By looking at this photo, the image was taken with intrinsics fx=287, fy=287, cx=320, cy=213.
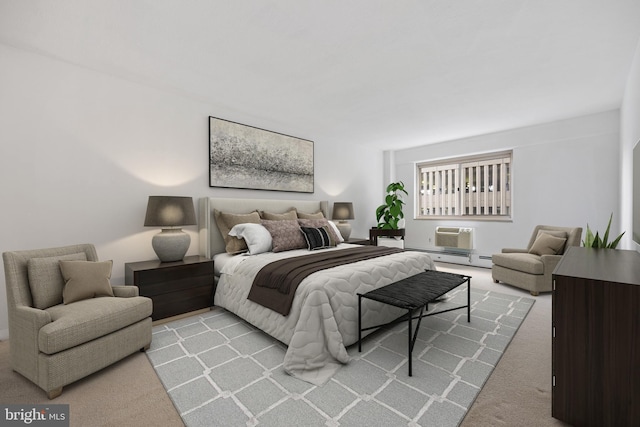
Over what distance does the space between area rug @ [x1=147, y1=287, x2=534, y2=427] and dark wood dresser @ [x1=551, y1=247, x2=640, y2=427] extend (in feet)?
1.63

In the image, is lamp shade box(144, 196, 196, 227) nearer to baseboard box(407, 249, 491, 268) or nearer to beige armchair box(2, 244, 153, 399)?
beige armchair box(2, 244, 153, 399)

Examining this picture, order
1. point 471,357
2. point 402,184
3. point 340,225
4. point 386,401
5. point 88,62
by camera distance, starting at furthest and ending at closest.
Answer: point 402,184 → point 340,225 → point 88,62 → point 471,357 → point 386,401

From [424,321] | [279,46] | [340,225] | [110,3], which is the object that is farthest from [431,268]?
[110,3]

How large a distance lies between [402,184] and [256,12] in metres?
4.84

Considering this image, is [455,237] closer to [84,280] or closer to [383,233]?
[383,233]

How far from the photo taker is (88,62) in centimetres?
273

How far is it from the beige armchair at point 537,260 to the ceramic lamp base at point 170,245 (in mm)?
4317

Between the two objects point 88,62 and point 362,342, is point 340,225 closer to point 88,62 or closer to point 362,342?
point 362,342

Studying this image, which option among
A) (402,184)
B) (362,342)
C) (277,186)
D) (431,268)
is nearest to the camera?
(362,342)

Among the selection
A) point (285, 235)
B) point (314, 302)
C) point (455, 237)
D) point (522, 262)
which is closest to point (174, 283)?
point (285, 235)

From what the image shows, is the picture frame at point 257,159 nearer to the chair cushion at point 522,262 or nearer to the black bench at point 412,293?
the black bench at point 412,293

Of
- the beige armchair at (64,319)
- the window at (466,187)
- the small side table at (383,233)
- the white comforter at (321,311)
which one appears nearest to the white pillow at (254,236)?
the white comforter at (321,311)

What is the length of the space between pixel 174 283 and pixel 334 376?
1901 mm

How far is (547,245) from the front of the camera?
13.2 feet
